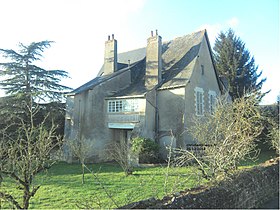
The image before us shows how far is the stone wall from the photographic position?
217 inches

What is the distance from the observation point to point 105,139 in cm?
2359

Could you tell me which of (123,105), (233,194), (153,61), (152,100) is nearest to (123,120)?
(123,105)

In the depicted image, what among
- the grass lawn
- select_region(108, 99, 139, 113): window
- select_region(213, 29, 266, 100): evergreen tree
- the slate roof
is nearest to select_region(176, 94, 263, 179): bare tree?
the grass lawn

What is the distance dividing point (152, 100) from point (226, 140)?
1365 centimetres

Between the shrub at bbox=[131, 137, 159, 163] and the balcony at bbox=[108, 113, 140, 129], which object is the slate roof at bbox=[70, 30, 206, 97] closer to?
the balcony at bbox=[108, 113, 140, 129]

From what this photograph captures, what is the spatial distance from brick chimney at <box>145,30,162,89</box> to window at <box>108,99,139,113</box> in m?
2.16

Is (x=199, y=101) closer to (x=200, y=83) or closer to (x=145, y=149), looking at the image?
(x=200, y=83)

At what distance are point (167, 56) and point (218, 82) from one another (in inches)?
230

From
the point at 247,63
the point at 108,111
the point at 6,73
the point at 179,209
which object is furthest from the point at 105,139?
the point at 247,63

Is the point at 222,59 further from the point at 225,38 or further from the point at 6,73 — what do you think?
the point at 6,73

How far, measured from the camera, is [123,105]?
75.2ft

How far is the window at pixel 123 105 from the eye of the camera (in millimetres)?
22078

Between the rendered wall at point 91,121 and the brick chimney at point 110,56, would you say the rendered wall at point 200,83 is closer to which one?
the rendered wall at point 91,121

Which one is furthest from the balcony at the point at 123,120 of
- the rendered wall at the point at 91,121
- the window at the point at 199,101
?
the window at the point at 199,101
